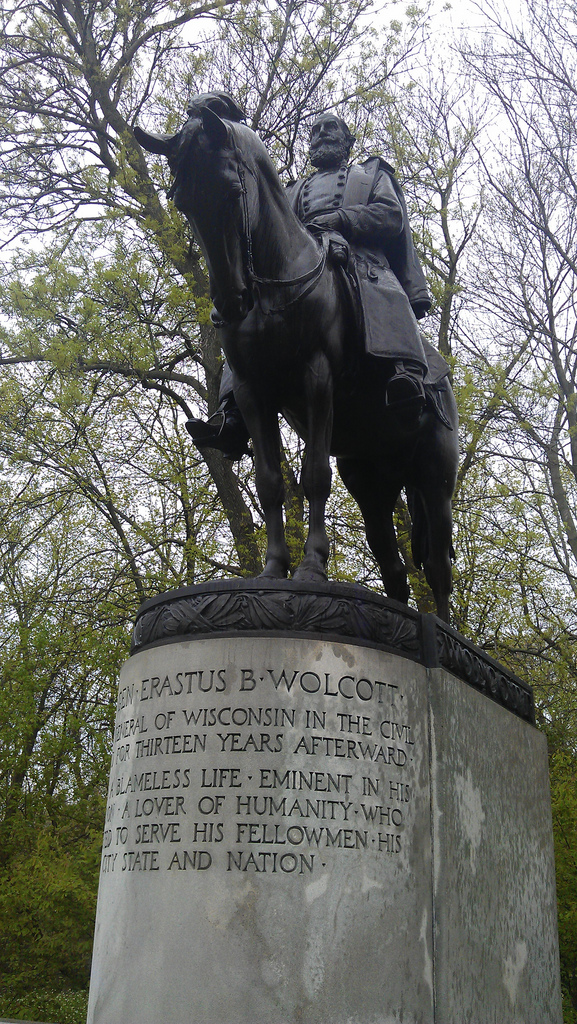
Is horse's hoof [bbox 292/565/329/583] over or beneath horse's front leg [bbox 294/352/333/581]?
beneath

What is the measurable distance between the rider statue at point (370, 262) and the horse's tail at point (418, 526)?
81cm

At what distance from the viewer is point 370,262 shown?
18.6 ft

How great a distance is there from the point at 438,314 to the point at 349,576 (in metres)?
5.80

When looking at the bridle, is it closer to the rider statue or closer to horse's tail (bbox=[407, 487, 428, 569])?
the rider statue

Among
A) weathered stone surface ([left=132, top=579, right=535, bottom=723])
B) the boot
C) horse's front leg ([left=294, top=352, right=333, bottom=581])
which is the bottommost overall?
weathered stone surface ([left=132, top=579, right=535, bottom=723])

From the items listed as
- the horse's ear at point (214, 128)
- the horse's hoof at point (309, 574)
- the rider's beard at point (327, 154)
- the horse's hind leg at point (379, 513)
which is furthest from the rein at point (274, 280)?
the horse's hind leg at point (379, 513)

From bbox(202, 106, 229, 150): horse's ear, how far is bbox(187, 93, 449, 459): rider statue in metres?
0.32

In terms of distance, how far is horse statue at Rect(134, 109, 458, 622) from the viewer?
4.35 meters

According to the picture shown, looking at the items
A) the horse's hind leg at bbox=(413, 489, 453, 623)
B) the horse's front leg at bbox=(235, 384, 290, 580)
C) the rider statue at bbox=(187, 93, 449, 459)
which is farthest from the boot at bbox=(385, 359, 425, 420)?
the horse's hind leg at bbox=(413, 489, 453, 623)

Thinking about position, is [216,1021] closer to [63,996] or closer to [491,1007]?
[491,1007]

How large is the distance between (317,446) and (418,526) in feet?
5.08

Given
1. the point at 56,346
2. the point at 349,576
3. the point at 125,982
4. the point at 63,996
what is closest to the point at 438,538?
the point at 125,982

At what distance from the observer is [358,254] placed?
5.71m

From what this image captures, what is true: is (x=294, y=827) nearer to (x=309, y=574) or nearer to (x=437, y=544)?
(x=309, y=574)
